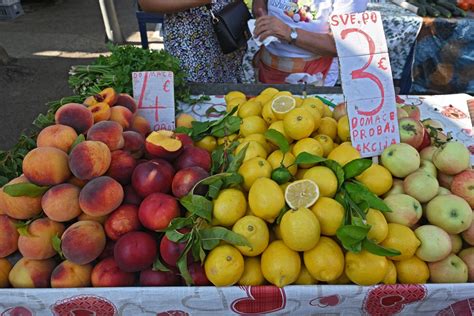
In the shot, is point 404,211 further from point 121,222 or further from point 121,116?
point 121,116

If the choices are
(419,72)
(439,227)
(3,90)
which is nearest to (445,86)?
(419,72)

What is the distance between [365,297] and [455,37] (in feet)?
11.5

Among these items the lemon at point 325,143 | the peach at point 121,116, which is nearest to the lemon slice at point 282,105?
the lemon at point 325,143

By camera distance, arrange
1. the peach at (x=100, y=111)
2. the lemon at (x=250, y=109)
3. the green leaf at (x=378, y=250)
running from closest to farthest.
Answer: the green leaf at (x=378, y=250) < the peach at (x=100, y=111) < the lemon at (x=250, y=109)

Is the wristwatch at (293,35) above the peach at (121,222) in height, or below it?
above

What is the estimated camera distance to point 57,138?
1.29 metres

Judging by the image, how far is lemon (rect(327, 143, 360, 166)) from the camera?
50.1 inches

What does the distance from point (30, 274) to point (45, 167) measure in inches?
13.0

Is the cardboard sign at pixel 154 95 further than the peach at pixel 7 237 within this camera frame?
Yes

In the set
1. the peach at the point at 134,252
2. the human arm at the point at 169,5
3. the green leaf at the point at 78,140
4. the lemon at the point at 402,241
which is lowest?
the lemon at the point at 402,241

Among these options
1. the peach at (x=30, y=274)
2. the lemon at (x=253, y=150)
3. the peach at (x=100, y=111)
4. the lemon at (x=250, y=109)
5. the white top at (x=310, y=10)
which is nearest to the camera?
the peach at (x=30, y=274)

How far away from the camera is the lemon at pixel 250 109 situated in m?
1.59

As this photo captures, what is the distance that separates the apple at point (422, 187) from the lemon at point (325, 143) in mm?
293

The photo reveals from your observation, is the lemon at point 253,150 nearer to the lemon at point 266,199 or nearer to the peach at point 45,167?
the lemon at point 266,199
